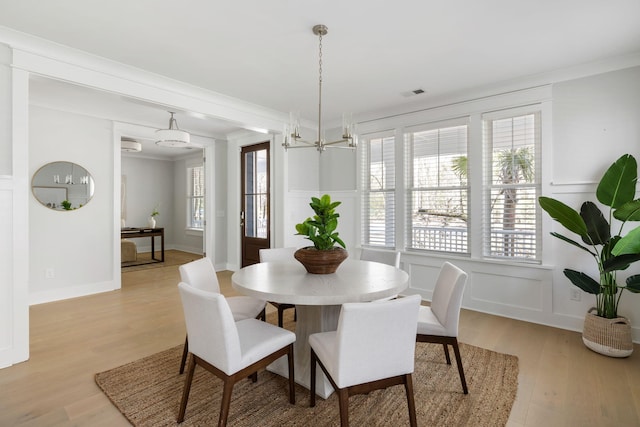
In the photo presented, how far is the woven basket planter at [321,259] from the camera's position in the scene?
7.41 feet

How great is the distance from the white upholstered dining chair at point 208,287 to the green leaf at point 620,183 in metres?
3.03

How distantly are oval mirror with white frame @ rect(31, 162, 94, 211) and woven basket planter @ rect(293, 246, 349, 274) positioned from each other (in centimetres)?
389

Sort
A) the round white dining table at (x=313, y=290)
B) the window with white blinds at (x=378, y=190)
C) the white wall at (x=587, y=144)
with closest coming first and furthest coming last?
the round white dining table at (x=313, y=290)
the white wall at (x=587, y=144)
the window with white blinds at (x=378, y=190)

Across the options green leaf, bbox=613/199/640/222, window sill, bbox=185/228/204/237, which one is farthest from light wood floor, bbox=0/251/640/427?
window sill, bbox=185/228/204/237

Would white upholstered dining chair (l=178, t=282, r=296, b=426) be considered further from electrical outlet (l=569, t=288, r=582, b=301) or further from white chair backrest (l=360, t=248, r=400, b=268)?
electrical outlet (l=569, t=288, r=582, b=301)

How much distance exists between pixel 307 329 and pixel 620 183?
2807mm

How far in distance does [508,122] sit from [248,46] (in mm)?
2901

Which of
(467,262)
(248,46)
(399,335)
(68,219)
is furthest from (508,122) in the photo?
(68,219)

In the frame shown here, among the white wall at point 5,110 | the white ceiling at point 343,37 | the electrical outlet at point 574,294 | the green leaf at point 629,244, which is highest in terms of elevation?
the white ceiling at point 343,37

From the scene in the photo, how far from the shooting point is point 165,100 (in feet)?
11.2

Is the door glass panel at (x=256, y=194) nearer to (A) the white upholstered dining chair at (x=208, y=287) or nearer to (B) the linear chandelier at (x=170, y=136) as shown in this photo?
(B) the linear chandelier at (x=170, y=136)

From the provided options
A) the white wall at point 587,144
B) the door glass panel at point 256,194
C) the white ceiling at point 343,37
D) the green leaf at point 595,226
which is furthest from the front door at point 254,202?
the green leaf at point 595,226

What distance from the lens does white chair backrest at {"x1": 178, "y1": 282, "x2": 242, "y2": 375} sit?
63.9 inches

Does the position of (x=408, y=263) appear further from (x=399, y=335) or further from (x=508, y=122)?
(x=399, y=335)
